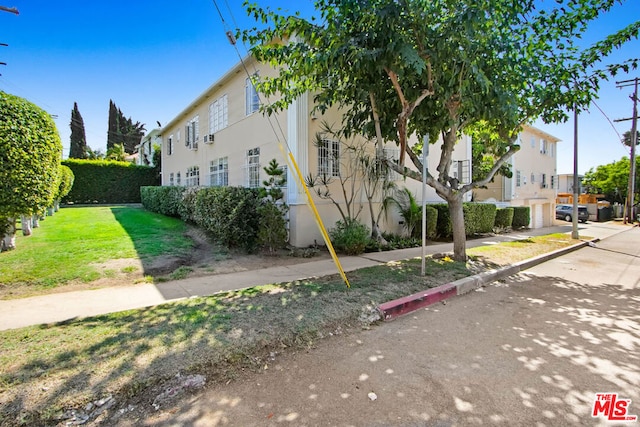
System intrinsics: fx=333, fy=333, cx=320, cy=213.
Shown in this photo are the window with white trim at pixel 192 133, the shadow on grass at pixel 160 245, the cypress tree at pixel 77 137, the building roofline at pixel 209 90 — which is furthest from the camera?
the cypress tree at pixel 77 137

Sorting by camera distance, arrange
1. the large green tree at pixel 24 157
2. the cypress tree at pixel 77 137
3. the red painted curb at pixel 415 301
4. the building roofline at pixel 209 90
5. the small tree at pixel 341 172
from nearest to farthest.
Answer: the red painted curb at pixel 415 301
the large green tree at pixel 24 157
the small tree at pixel 341 172
the building roofline at pixel 209 90
the cypress tree at pixel 77 137

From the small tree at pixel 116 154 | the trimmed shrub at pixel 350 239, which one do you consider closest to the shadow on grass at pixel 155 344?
the trimmed shrub at pixel 350 239

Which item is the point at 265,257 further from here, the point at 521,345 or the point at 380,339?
the point at 521,345

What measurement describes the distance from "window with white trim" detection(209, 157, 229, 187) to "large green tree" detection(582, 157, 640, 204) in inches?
1533

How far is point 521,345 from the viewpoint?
152 inches

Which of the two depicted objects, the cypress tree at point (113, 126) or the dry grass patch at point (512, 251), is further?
the cypress tree at point (113, 126)

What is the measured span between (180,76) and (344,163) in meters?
7.39

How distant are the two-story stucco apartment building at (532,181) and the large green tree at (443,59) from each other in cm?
1216

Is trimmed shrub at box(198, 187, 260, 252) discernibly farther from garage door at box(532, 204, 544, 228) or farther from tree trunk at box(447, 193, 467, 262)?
garage door at box(532, 204, 544, 228)

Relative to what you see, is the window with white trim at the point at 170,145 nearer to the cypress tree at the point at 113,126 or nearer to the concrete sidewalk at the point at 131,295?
the concrete sidewalk at the point at 131,295

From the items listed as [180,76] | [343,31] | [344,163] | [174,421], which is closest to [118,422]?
[174,421]

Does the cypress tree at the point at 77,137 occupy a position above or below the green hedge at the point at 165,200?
above

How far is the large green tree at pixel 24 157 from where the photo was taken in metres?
5.04

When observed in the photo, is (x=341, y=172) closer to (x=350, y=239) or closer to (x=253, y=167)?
(x=350, y=239)
